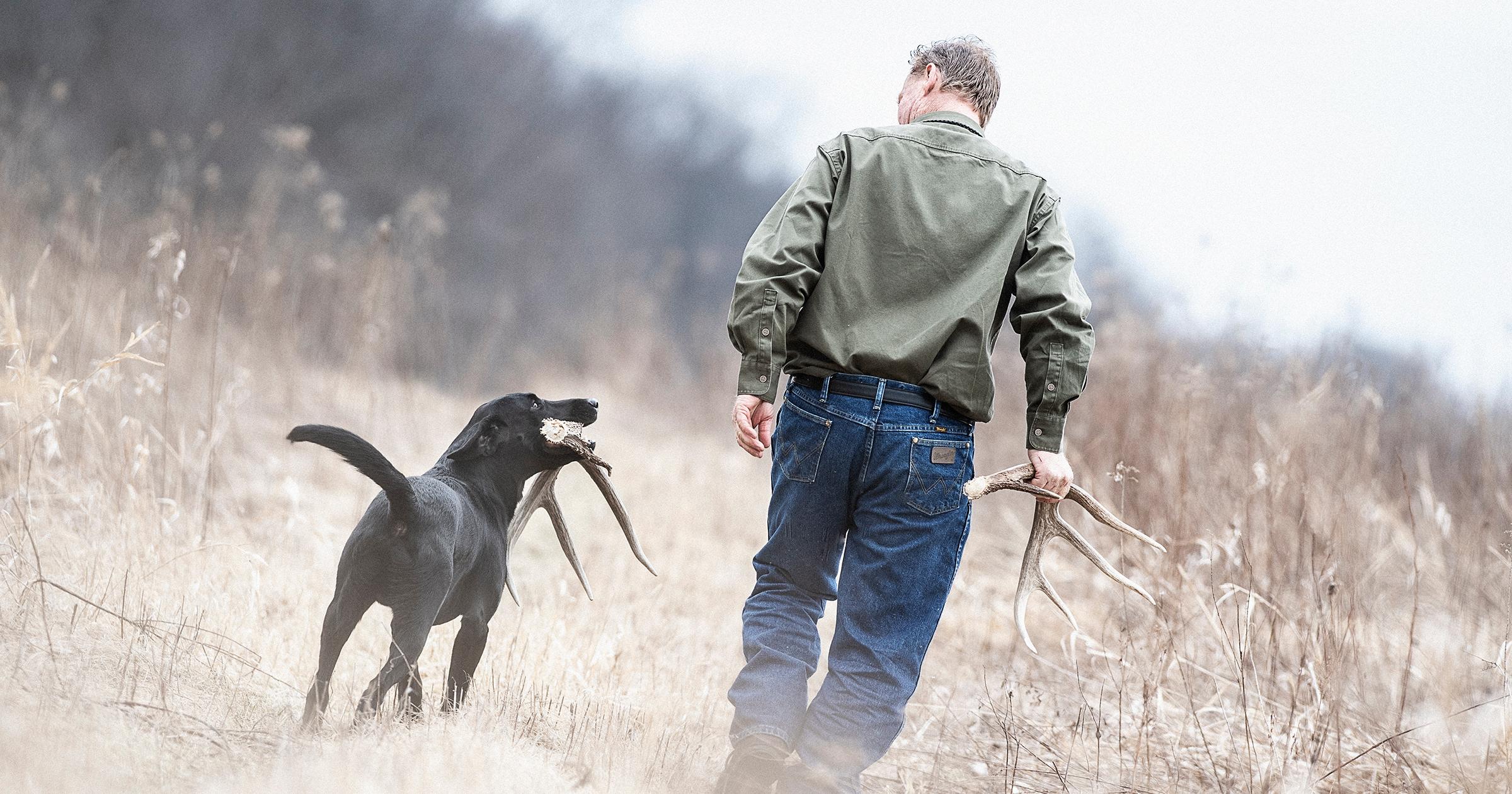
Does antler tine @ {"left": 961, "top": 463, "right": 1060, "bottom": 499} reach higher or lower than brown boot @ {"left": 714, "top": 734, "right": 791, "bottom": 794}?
higher

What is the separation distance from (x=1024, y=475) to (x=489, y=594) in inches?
51.9

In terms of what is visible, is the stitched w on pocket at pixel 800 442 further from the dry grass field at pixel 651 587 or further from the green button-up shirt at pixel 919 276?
the dry grass field at pixel 651 587

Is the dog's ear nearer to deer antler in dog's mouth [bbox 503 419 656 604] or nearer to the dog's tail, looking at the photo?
deer antler in dog's mouth [bbox 503 419 656 604]

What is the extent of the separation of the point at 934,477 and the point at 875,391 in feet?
0.80

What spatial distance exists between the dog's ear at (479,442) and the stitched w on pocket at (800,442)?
0.68 m

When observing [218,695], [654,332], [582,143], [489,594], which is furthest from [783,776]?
[582,143]

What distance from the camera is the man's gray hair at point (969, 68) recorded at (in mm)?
2658

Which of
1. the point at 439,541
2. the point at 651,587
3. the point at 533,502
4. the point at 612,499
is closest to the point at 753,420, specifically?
the point at 612,499

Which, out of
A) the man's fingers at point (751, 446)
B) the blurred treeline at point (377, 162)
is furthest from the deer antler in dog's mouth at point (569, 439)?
the blurred treeline at point (377, 162)

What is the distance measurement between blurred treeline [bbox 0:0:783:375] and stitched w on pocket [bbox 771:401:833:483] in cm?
300

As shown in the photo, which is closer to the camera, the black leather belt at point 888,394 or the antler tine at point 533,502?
the black leather belt at point 888,394

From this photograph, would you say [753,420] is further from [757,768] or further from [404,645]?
[404,645]

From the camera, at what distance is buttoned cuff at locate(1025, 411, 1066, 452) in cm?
247

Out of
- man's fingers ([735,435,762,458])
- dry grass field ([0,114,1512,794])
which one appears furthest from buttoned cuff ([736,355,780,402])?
dry grass field ([0,114,1512,794])
